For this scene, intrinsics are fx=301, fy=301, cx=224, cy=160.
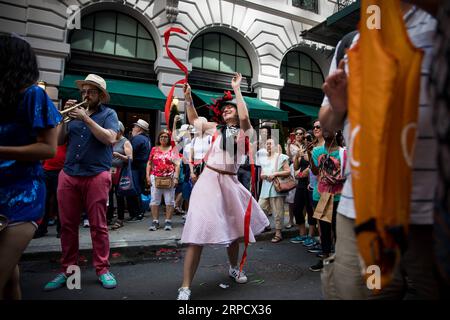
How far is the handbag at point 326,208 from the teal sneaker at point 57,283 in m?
3.11

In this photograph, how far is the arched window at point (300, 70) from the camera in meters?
13.4

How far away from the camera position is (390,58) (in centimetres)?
93

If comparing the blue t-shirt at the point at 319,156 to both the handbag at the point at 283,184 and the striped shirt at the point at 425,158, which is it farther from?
the striped shirt at the point at 425,158

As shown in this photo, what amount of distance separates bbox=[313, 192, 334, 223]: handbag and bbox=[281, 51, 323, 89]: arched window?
403 inches

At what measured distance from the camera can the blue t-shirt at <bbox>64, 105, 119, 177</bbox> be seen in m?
3.32

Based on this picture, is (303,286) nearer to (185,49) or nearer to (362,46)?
(362,46)

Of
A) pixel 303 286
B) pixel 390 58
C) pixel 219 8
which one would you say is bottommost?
pixel 303 286

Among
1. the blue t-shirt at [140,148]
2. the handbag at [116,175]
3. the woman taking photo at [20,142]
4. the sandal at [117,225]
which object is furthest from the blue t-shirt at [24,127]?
the blue t-shirt at [140,148]

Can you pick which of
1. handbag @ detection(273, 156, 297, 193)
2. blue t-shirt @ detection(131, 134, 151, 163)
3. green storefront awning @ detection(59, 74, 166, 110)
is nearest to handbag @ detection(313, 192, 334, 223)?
handbag @ detection(273, 156, 297, 193)

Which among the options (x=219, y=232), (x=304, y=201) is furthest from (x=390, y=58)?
(x=304, y=201)

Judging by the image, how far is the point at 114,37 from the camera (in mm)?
10211

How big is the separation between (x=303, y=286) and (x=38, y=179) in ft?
Result: 9.33

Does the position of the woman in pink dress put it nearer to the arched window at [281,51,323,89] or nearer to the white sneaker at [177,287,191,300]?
the white sneaker at [177,287,191,300]
